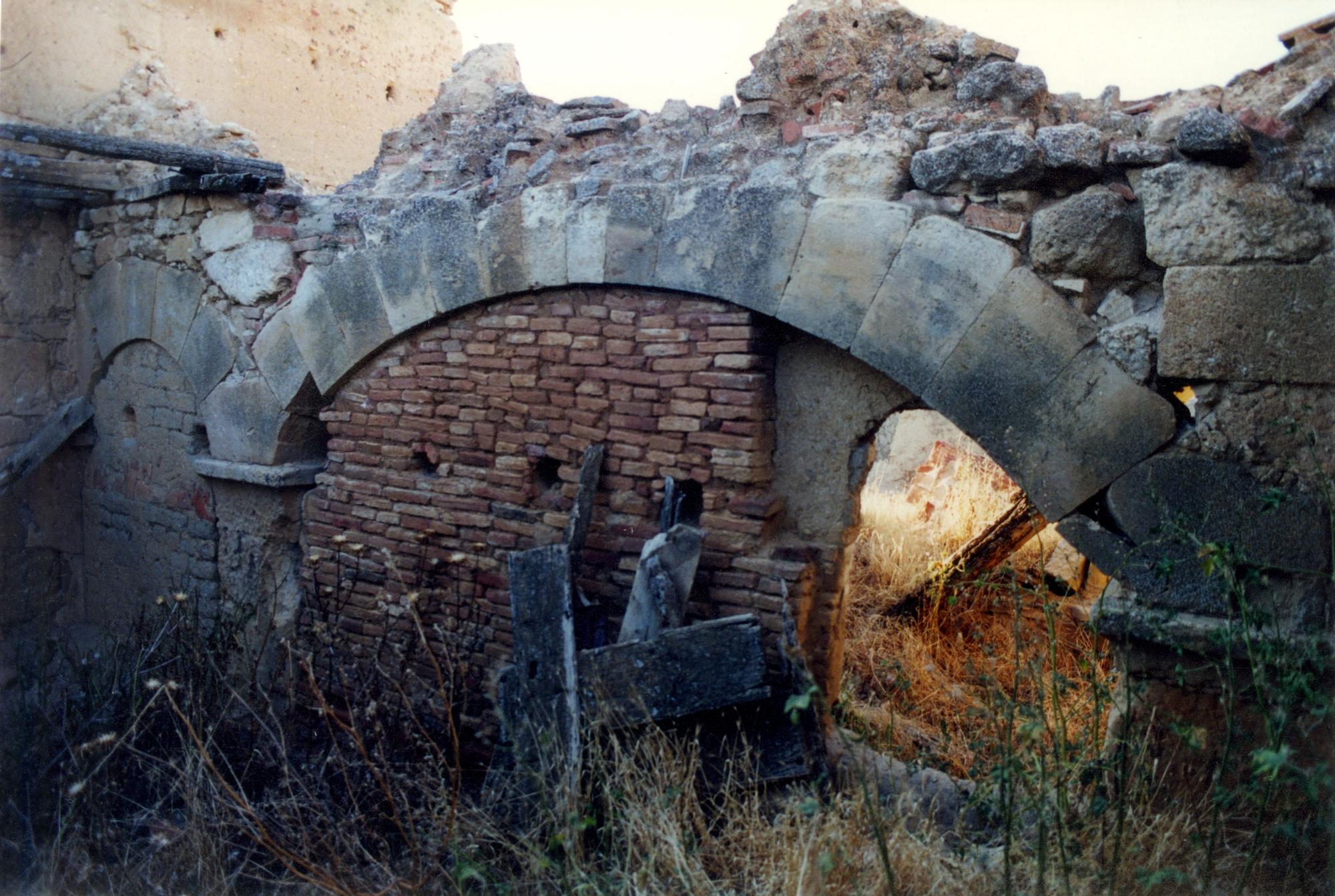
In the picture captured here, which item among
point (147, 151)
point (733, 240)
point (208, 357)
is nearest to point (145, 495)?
point (208, 357)

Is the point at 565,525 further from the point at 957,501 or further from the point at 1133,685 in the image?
the point at 957,501

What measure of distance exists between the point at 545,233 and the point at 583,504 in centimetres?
105

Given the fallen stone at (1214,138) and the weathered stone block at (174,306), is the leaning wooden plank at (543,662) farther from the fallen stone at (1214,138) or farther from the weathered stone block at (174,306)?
the weathered stone block at (174,306)

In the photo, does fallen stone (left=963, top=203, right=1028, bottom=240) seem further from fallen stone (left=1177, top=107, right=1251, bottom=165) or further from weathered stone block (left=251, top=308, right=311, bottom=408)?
weathered stone block (left=251, top=308, right=311, bottom=408)

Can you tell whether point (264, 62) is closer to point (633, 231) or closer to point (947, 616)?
point (633, 231)

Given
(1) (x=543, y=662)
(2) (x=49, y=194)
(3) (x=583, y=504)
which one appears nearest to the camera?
(1) (x=543, y=662)

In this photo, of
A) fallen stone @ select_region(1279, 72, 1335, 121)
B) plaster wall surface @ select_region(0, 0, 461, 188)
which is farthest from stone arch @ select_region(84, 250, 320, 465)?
fallen stone @ select_region(1279, 72, 1335, 121)

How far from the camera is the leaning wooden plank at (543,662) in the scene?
10.1 feet

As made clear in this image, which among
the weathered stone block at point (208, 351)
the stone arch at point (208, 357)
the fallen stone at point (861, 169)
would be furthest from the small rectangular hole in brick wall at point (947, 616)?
the weathered stone block at point (208, 351)

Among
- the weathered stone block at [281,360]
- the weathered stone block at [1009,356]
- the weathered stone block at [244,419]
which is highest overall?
the weathered stone block at [1009,356]

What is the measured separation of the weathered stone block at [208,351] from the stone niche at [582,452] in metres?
0.67

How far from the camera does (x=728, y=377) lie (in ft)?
11.1

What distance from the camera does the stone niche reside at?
11.1 ft

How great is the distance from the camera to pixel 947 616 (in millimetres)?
Answer: 5598
